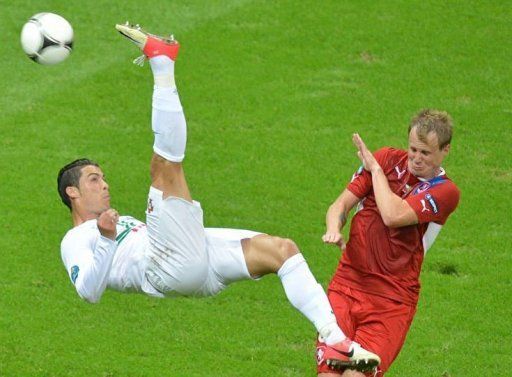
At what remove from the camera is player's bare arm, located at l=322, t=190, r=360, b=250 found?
10102 millimetres

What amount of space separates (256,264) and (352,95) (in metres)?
7.14

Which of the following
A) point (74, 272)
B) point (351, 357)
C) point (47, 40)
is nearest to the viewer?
point (351, 357)

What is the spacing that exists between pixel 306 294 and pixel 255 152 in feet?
20.2

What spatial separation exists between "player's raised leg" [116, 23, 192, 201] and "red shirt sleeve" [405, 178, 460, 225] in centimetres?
177

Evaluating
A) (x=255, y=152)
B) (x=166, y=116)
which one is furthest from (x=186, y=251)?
(x=255, y=152)

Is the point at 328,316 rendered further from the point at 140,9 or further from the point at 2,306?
the point at 140,9

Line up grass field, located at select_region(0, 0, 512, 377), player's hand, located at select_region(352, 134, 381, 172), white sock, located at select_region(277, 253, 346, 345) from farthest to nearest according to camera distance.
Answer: grass field, located at select_region(0, 0, 512, 377), player's hand, located at select_region(352, 134, 381, 172), white sock, located at select_region(277, 253, 346, 345)

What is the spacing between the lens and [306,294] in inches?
397

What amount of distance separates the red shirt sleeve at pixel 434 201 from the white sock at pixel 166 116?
6.02ft

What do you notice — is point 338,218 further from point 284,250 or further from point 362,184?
point 284,250

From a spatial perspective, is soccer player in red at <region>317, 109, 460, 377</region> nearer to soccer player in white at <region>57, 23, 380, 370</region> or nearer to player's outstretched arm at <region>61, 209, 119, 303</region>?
soccer player in white at <region>57, 23, 380, 370</region>

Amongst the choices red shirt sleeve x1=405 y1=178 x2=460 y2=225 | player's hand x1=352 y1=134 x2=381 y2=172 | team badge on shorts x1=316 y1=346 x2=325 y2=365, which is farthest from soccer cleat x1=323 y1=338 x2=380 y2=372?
player's hand x1=352 y1=134 x2=381 y2=172

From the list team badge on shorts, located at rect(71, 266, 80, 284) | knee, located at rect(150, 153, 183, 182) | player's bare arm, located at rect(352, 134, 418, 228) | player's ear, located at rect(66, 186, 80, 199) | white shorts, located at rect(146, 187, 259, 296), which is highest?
knee, located at rect(150, 153, 183, 182)

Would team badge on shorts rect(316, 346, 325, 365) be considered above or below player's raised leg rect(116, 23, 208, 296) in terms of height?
below
